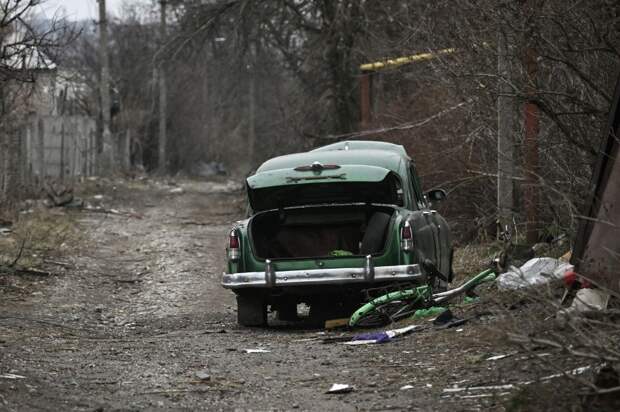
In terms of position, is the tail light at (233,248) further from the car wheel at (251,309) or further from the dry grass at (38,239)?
the dry grass at (38,239)

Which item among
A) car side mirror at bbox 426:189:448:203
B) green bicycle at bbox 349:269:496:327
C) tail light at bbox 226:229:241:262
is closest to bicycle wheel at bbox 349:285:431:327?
green bicycle at bbox 349:269:496:327

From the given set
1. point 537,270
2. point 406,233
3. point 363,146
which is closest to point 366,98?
point 363,146

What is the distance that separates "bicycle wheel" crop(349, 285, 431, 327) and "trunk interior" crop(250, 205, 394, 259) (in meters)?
0.93

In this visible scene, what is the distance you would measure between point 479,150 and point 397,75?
19.7 ft

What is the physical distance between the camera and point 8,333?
35.0 feet

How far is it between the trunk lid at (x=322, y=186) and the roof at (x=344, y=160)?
18.6 inches

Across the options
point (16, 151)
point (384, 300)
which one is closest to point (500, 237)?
point (384, 300)

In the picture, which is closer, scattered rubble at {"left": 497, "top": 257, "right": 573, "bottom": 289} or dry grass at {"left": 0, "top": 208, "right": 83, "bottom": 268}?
scattered rubble at {"left": 497, "top": 257, "right": 573, "bottom": 289}

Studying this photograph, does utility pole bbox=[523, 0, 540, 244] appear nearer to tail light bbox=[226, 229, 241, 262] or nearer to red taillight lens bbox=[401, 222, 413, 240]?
red taillight lens bbox=[401, 222, 413, 240]

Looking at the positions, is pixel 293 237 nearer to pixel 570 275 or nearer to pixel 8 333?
pixel 8 333

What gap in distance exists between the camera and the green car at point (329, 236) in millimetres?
10992

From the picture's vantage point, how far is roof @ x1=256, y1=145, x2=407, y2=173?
12.3m

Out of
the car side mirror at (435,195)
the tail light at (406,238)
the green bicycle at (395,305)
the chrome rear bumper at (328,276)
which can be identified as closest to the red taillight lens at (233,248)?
the chrome rear bumper at (328,276)

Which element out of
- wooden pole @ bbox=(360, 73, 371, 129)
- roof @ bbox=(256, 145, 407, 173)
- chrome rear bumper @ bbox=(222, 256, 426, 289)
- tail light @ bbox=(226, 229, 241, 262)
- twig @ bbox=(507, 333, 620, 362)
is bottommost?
chrome rear bumper @ bbox=(222, 256, 426, 289)
